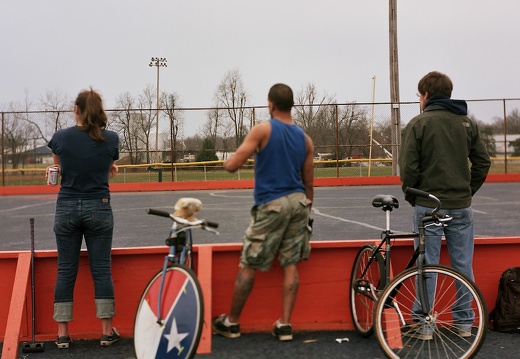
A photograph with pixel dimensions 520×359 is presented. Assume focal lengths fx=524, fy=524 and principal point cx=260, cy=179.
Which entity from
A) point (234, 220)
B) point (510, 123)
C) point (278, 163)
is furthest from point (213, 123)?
point (278, 163)

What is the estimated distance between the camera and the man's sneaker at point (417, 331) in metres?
3.60

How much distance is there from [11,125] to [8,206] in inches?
303

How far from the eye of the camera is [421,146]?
12.8 ft

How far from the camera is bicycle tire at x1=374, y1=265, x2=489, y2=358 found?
3.28m

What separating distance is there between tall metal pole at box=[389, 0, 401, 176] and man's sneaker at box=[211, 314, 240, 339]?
2008 centimetres

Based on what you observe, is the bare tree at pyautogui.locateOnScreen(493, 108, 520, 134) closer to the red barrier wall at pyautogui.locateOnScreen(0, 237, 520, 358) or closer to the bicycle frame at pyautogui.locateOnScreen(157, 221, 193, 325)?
the red barrier wall at pyautogui.locateOnScreen(0, 237, 520, 358)

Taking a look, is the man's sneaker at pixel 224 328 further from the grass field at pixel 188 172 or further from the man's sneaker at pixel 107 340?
the grass field at pixel 188 172

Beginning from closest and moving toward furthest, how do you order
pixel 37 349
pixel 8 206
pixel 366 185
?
pixel 37 349, pixel 8 206, pixel 366 185

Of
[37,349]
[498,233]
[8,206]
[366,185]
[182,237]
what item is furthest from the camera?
[366,185]

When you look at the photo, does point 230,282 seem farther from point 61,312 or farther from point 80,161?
point 80,161

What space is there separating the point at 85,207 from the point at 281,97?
163cm

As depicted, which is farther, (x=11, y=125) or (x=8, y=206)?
(x=11, y=125)

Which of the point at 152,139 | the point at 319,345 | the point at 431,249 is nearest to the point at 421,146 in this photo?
the point at 431,249

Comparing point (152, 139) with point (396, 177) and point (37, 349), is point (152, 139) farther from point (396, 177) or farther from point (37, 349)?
point (37, 349)
